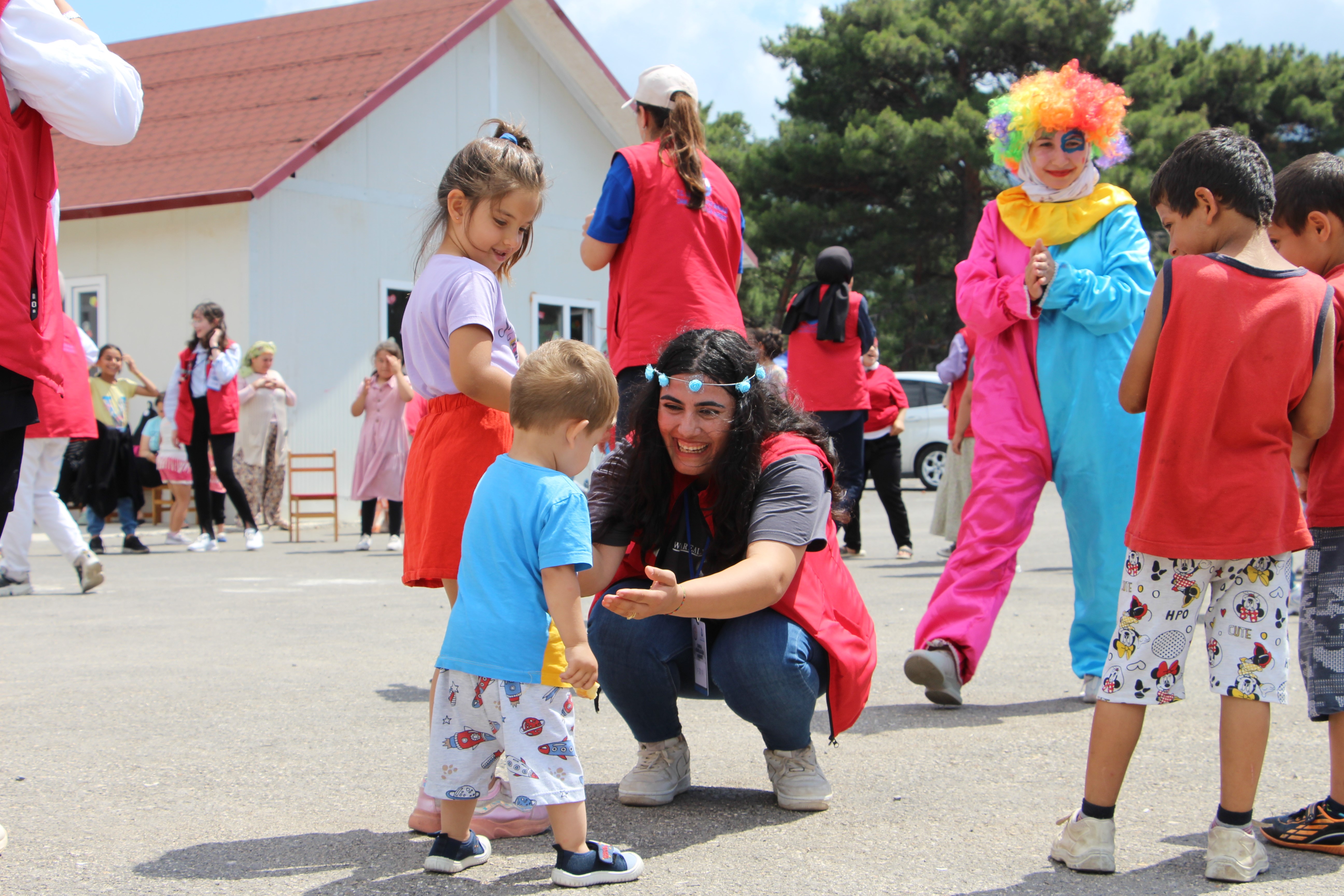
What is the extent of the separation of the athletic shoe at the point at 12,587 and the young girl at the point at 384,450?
139 inches

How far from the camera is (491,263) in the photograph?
3.41m

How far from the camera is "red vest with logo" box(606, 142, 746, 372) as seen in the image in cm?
444

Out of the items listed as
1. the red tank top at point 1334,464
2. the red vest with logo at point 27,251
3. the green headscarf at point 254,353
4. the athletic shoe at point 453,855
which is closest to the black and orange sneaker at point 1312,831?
the red tank top at point 1334,464

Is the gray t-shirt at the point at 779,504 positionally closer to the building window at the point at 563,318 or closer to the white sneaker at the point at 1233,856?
the white sneaker at the point at 1233,856

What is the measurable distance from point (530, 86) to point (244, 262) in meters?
5.59

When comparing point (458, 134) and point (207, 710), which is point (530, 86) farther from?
point (207, 710)

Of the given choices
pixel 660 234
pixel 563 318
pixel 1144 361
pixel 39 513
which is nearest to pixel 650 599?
pixel 1144 361

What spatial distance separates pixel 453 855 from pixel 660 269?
88.9 inches

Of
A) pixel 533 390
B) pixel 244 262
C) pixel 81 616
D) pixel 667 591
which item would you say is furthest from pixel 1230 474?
pixel 244 262

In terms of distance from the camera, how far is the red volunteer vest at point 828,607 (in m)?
3.36

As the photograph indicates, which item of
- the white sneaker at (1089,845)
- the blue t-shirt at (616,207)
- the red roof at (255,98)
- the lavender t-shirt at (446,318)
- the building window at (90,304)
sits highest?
the red roof at (255,98)

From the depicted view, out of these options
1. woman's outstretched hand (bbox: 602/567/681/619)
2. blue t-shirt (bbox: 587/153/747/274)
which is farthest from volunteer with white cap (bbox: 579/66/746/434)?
woman's outstretched hand (bbox: 602/567/681/619)

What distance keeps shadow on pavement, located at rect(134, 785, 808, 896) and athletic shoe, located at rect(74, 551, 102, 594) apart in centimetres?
531

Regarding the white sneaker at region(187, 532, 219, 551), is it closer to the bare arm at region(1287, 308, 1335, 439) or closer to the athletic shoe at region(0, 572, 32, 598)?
the athletic shoe at region(0, 572, 32, 598)
